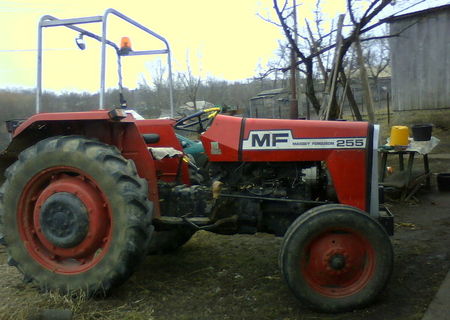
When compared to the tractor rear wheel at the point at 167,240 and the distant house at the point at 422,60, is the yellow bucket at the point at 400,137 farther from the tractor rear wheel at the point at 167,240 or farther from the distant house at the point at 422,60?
the distant house at the point at 422,60

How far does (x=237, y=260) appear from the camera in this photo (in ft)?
14.4

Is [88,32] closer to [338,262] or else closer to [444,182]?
[338,262]

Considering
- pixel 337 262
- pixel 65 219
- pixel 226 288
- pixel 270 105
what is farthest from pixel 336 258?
pixel 270 105

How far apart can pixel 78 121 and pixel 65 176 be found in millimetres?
477

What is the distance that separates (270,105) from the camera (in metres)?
23.2

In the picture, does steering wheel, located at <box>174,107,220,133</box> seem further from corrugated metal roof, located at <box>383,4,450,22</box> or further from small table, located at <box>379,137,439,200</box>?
corrugated metal roof, located at <box>383,4,450,22</box>

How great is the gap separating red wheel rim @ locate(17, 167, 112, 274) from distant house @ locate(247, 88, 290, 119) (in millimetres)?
17853

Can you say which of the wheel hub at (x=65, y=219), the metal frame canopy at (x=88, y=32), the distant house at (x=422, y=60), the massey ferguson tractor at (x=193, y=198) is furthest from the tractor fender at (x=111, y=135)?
the distant house at (x=422, y=60)

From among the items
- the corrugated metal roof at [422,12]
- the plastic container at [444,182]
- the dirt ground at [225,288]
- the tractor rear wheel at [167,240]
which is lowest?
the dirt ground at [225,288]

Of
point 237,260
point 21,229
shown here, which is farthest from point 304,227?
point 21,229

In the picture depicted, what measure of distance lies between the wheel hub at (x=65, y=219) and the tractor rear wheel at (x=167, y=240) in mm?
1215

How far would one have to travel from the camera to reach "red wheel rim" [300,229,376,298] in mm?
3150

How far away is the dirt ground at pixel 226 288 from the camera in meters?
3.12

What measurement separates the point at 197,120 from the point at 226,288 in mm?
1721
